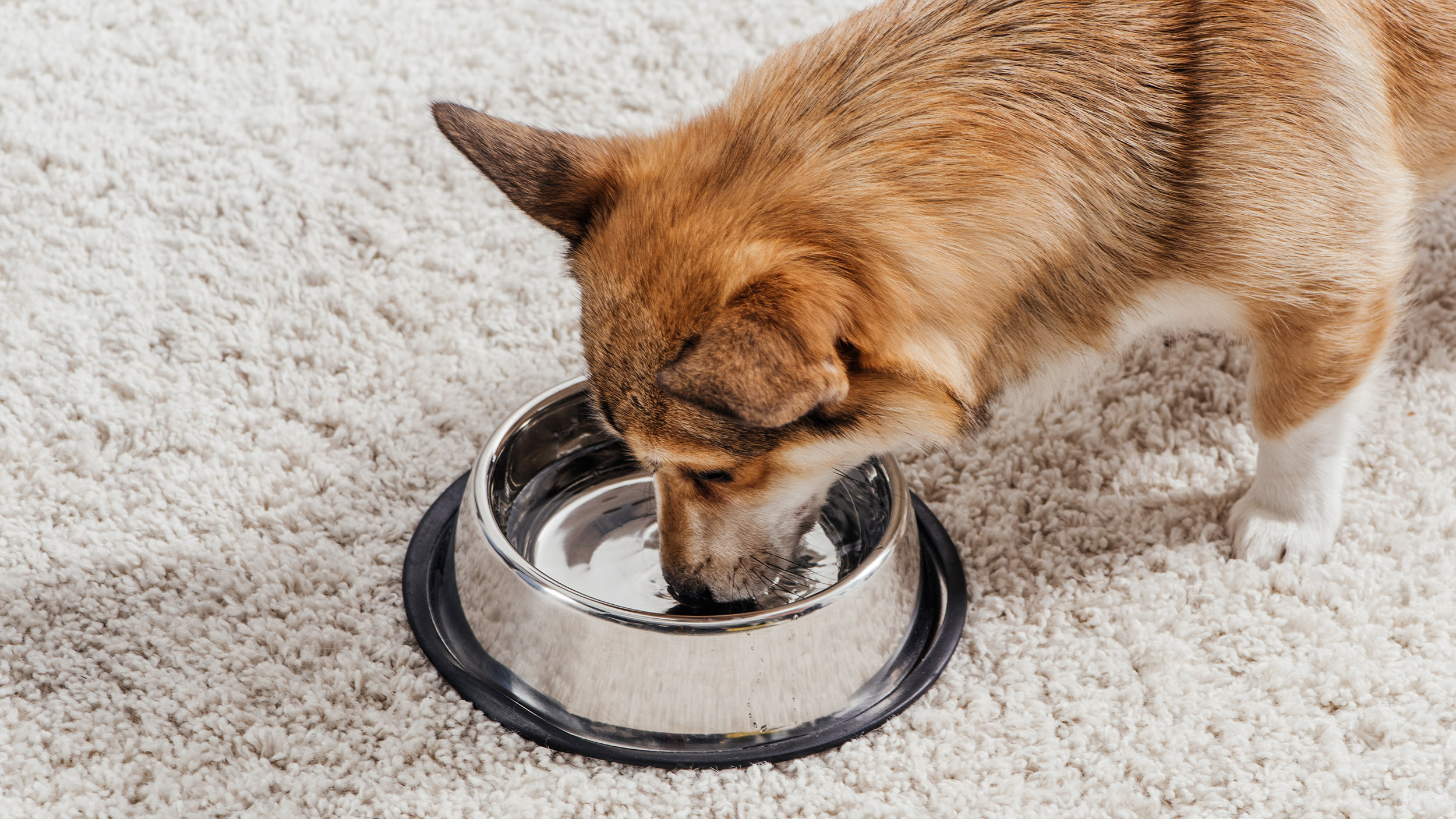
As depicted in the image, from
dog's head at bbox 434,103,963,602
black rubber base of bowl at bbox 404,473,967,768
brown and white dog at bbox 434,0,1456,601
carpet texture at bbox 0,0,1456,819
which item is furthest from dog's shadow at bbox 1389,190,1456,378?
dog's head at bbox 434,103,963,602

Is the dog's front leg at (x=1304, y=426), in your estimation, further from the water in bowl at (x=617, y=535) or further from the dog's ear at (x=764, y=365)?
the dog's ear at (x=764, y=365)

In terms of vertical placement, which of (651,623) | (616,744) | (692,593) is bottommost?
(616,744)

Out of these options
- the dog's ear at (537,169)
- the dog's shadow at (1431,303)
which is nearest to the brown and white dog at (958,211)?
the dog's ear at (537,169)

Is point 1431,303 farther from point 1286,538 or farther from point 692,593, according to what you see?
point 692,593

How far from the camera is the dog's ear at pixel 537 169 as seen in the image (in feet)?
5.35

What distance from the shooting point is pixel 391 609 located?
74.5 inches

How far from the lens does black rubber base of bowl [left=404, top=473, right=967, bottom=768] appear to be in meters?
1.70

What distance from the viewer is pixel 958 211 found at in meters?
1.46

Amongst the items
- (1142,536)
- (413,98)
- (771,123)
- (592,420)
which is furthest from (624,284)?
(413,98)

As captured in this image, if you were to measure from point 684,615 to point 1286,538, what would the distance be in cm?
94

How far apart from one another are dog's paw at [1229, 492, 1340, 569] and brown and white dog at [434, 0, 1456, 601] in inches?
12.6


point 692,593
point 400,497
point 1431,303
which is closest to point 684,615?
point 692,593

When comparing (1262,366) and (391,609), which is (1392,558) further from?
(391,609)

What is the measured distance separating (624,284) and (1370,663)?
121 cm
